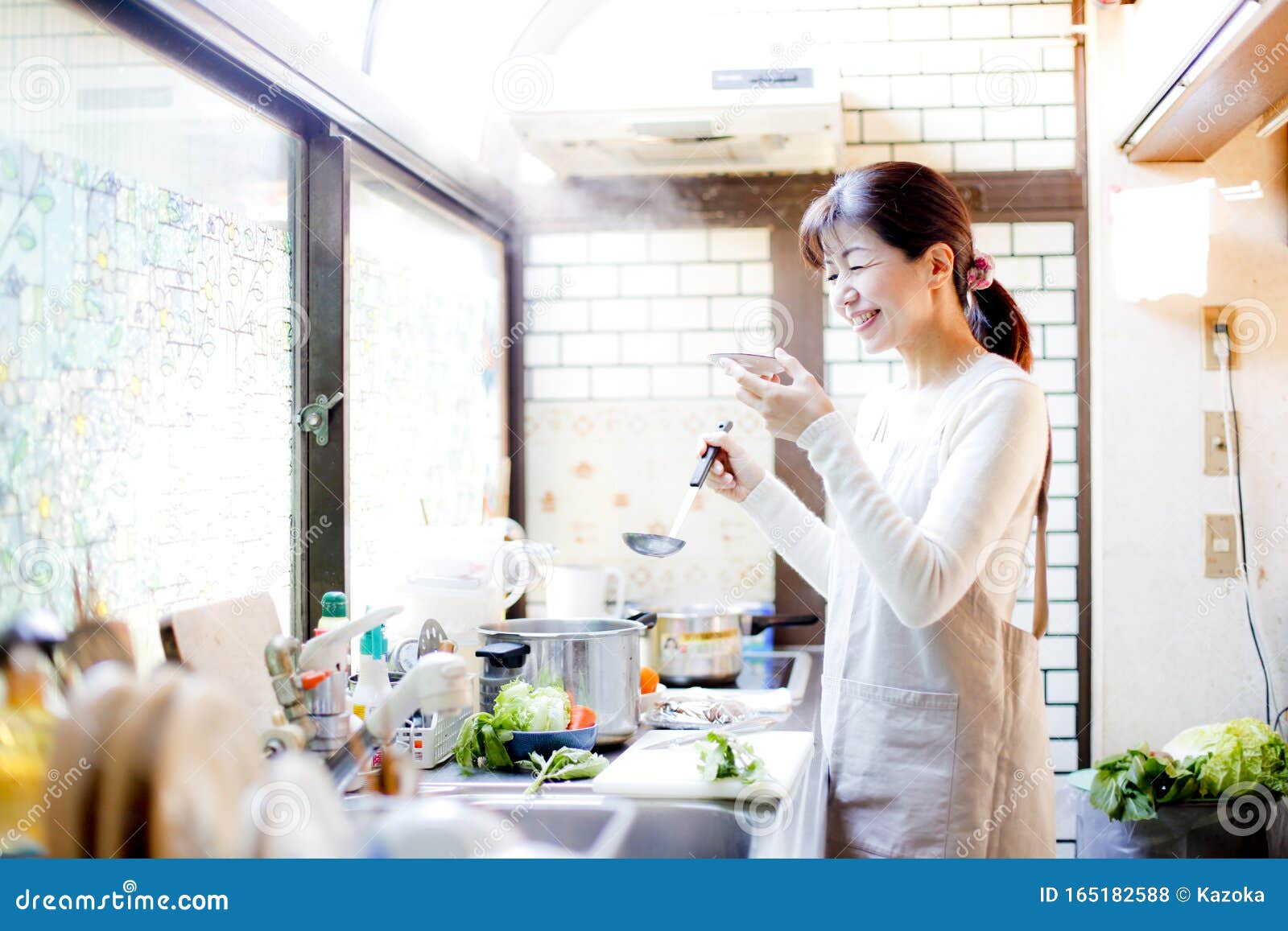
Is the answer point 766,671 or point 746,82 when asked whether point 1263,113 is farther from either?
point 766,671

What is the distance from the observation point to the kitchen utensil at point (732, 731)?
172cm

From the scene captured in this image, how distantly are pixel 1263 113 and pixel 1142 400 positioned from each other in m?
0.70

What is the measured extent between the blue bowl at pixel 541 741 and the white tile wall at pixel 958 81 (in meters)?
1.82

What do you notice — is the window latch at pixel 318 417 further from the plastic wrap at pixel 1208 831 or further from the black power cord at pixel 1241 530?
the black power cord at pixel 1241 530

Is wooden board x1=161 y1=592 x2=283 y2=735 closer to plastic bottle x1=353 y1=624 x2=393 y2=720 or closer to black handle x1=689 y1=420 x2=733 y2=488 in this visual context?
plastic bottle x1=353 y1=624 x2=393 y2=720

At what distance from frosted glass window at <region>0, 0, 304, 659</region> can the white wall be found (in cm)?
199

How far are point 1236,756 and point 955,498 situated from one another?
58.6 inches

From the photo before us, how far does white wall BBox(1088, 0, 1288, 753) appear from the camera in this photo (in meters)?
2.72

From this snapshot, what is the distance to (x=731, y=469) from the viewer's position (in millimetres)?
1751

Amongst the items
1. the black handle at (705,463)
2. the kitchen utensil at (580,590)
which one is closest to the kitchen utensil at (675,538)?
the black handle at (705,463)

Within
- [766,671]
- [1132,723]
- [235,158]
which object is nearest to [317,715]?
[235,158]

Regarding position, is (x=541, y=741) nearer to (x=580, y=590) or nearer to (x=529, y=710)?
(x=529, y=710)

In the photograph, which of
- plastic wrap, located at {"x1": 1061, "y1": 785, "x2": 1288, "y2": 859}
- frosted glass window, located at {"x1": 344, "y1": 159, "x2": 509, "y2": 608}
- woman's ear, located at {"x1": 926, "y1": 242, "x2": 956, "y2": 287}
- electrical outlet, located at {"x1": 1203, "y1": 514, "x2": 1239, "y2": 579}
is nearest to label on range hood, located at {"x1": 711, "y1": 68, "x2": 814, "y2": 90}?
frosted glass window, located at {"x1": 344, "y1": 159, "x2": 509, "y2": 608}

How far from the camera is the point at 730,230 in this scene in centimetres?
295
